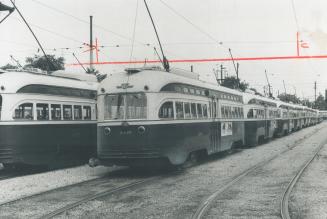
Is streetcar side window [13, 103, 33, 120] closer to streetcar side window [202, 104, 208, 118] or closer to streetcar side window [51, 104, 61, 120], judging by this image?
streetcar side window [51, 104, 61, 120]

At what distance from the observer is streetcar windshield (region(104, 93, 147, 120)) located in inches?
496

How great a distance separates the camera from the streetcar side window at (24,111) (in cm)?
1340

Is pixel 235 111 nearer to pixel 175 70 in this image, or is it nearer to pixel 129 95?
pixel 175 70

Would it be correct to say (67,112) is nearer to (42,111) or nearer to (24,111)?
(42,111)

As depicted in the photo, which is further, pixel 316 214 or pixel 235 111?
pixel 235 111

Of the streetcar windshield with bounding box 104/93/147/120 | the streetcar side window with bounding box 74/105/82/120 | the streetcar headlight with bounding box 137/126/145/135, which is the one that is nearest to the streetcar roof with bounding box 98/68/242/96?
the streetcar windshield with bounding box 104/93/147/120

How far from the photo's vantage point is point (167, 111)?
12930mm

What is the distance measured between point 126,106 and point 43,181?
2.84 metres

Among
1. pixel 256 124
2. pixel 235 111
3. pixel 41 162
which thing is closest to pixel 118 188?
pixel 41 162

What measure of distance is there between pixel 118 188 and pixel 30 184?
100 inches

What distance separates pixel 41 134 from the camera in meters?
14.1

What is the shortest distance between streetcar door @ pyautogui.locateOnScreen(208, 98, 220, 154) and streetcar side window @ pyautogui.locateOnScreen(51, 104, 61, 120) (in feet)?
16.2

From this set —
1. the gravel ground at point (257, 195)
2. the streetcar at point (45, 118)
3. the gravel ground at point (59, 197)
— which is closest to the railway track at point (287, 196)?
the gravel ground at point (257, 195)

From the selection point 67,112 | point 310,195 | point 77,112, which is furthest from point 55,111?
point 310,195
